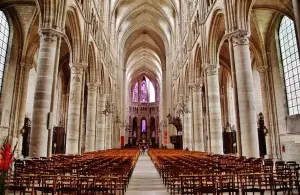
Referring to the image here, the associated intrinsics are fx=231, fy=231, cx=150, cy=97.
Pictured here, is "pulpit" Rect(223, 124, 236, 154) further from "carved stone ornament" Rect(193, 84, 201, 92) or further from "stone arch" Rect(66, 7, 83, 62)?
"stone arch" Rect(66, 7, 83, 62)

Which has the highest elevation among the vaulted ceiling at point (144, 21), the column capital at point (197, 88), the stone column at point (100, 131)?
the vaulted ceiling at point (144, 21)

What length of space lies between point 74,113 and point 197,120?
11214 mm

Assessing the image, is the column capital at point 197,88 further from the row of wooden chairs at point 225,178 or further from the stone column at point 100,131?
the row of wooden chairs at point 225,178

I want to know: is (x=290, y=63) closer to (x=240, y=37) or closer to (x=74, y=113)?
(x=240, y=37)

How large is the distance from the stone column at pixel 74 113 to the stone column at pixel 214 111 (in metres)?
9.77

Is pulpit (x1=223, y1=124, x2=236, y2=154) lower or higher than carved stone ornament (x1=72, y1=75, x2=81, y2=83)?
lower

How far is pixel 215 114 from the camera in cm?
1711

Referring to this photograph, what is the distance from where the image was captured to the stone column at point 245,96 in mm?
11359

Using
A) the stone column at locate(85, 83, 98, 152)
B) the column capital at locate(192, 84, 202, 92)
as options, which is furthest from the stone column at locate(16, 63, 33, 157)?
the column capital at locate(192, 84, 202, 92)

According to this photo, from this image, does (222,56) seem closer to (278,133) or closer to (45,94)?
(278,133)

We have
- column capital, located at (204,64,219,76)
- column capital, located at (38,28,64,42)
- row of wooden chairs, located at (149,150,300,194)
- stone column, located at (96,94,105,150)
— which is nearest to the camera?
row of wooden chairs, located at (149,150,300,194)

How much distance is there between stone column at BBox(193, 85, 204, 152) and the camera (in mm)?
21625

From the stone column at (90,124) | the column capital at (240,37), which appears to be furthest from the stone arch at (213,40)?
the stone column at (90,124)

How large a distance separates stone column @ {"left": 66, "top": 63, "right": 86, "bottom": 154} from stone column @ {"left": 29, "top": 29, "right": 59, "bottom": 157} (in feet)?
16.4
